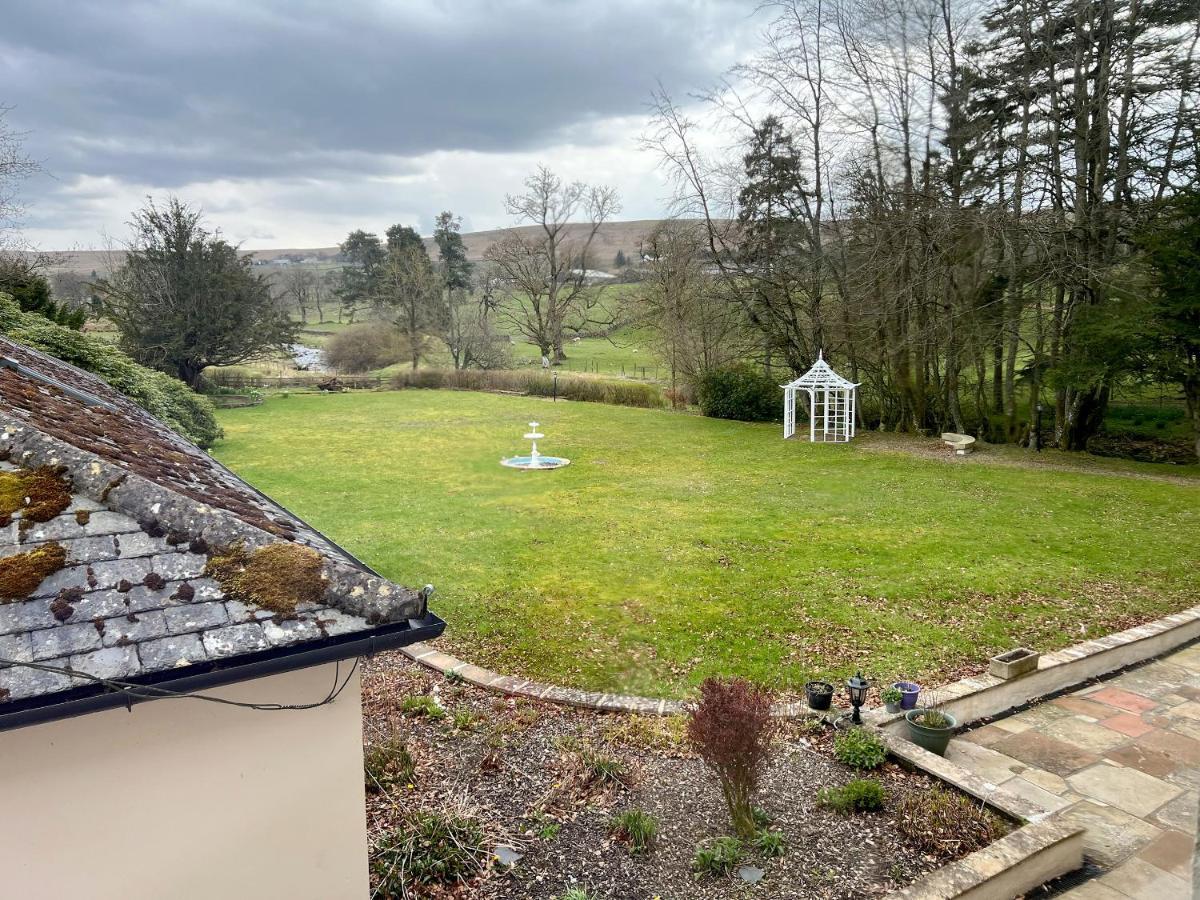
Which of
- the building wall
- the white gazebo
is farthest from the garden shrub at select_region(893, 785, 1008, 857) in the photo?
the white gazebo

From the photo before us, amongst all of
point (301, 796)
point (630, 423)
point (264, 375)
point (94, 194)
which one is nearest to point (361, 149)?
point (94, 194)

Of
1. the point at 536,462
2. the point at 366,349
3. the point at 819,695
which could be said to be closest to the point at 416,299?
the point at 366,349

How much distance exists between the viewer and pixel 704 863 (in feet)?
11.9

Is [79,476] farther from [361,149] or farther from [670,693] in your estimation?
[361,149]

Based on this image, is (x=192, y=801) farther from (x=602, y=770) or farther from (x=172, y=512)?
(x=602, y=770)

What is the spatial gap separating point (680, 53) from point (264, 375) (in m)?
26.8

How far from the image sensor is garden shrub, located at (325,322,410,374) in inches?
1449

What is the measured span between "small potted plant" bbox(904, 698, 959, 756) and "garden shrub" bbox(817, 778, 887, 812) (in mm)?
815

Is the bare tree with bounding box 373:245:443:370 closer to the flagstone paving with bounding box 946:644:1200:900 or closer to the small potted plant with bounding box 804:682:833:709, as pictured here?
the small potted plant with bounding box 804:682:833:709

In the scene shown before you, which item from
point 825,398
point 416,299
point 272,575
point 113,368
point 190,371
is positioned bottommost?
point 825,398

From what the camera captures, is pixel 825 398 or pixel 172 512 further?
pixel 825 398

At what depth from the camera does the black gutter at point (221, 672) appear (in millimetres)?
1889

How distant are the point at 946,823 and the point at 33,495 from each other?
4.91m

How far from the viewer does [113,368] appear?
11.4 meters
